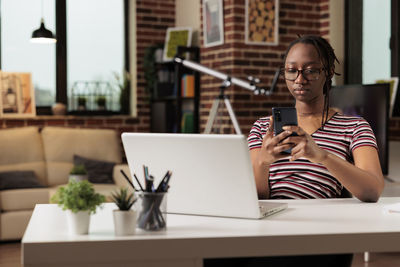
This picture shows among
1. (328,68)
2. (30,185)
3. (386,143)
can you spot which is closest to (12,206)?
(30,185)

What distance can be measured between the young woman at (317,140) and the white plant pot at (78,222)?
0.70 m

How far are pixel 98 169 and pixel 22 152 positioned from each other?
0.70m

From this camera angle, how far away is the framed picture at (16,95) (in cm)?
588

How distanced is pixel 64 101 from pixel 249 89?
2136 millimetres

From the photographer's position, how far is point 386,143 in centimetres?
400

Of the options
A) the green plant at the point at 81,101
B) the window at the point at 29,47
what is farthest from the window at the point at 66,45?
the green plant at the point at 81,101

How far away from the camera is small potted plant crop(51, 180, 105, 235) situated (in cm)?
137

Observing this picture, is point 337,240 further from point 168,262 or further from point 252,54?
point 252,54

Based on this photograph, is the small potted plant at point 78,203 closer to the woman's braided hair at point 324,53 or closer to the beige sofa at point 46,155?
the woman's braided hair at point 324,53

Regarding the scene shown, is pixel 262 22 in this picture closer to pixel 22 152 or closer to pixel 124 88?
pixel 124 88

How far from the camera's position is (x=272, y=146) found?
1773 mm

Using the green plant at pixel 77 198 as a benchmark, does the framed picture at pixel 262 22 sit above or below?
above

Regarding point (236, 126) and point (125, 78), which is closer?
point (236, 126)

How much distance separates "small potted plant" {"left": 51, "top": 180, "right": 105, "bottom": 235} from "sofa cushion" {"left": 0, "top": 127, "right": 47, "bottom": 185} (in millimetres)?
4236
